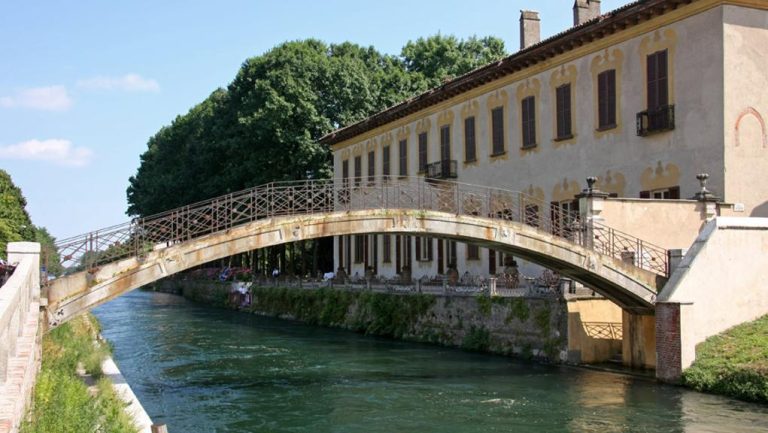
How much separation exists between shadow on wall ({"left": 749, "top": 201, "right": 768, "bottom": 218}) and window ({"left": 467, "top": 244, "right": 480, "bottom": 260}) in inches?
448

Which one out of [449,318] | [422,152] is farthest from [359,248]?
[449,318]

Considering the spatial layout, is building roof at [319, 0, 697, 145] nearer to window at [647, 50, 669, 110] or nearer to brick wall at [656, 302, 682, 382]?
window at [647, 50, 669, 110]

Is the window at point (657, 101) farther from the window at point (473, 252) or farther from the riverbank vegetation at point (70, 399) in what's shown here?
the riverbank vegetation at point (70, 399)

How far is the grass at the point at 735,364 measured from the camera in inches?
648

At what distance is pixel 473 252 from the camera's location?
32188 mm

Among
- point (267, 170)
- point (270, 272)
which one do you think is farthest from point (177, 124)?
point (267, 170)

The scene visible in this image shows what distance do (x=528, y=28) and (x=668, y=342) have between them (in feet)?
62.8

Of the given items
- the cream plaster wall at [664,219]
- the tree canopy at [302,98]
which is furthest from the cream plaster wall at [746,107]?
the tree canopy at [302,98]

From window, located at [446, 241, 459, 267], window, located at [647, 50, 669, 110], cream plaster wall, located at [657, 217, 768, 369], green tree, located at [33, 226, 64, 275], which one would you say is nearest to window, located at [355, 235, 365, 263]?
window, located at [446, 241, 459, 267]

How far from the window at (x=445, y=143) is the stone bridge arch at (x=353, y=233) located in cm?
1332

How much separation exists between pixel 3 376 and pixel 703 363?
15.3 m

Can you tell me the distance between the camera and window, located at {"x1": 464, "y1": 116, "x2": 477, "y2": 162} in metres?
32.8

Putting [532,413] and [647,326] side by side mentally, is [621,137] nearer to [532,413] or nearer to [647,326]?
[647,326]

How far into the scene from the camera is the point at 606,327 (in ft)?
75.4
